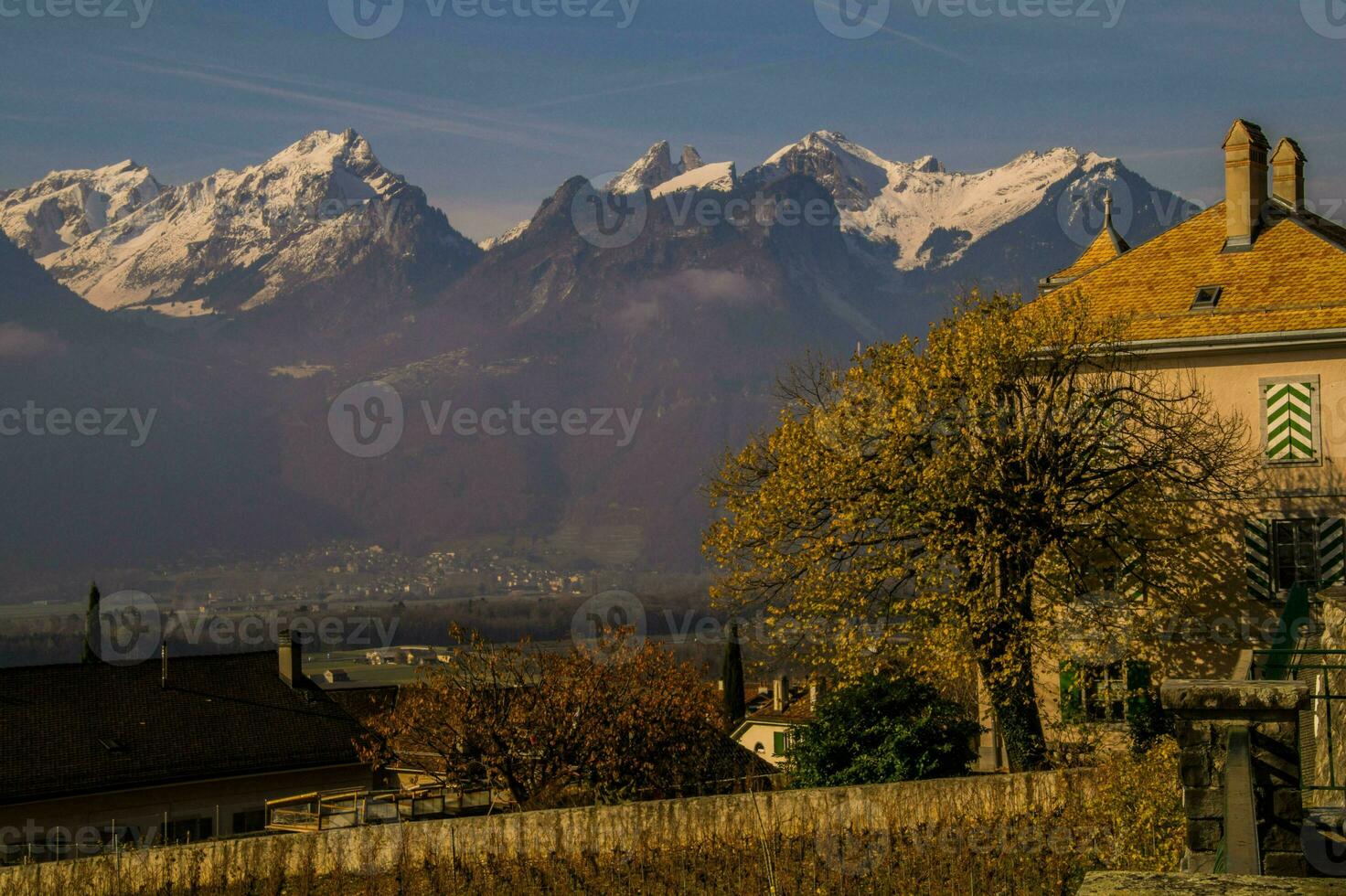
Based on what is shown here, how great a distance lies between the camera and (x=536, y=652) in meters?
41.6

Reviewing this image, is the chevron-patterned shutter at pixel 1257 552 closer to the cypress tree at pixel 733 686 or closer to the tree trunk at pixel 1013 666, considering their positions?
the tree trunk at pixel 1013 666

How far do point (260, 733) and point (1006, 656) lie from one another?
34.5 meters

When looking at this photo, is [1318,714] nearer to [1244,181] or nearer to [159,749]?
[1244,181]

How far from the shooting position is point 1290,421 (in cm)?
3250

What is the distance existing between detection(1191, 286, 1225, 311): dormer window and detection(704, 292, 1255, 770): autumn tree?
4.64 meters

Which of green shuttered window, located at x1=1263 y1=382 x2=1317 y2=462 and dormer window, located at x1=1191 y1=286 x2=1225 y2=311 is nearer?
green shuttered window, located at x1=1263 y1=382 x2=1317 y2=462

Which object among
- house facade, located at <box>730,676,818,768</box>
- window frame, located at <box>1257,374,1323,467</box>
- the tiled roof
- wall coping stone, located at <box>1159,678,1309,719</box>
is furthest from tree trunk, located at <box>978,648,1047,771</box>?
house facade, located at <box>730,676,818,768</box>

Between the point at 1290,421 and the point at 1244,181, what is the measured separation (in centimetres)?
661

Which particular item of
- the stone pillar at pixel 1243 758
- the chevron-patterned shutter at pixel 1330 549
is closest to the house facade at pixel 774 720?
the chevron-patterned shutter at pixel 1330 549

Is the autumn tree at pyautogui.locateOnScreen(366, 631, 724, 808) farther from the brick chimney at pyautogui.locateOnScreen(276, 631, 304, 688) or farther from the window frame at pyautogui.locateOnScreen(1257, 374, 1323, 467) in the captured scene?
the brick chimney at pyautogui.locateOnScreen(276, 631, 304, 688)

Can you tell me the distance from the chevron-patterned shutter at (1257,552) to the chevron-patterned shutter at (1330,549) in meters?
1.05

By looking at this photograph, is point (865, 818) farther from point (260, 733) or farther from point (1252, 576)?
point (260, 733)

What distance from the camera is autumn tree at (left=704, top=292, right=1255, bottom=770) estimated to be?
93.4ft

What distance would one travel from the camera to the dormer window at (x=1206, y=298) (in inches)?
1336
